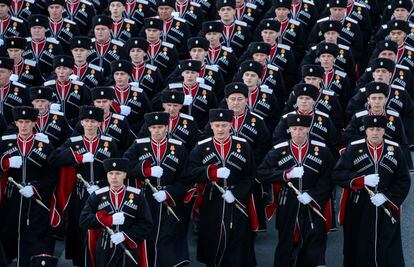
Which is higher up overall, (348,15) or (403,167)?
(348,15)

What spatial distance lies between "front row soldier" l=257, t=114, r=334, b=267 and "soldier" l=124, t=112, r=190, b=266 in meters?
1.10

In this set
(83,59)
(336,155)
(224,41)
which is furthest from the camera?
(224,41)

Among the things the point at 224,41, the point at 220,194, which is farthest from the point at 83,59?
the point at 220,194

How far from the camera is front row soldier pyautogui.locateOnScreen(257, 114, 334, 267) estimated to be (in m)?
17.2

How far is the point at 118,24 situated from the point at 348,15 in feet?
12.3

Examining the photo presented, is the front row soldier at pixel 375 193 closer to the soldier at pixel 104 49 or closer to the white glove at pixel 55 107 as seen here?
the white glove at pixel 55 107

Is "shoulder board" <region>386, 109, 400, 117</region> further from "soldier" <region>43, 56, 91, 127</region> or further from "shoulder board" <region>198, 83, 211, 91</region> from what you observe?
"soldier" <region>43, 56, 91, 127</region>

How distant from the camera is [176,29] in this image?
21891mm

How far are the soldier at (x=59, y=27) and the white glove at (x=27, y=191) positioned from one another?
4938mm

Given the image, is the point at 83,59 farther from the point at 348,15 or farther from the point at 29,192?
the point at 348,15

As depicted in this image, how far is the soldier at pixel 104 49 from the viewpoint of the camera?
69.0 feet

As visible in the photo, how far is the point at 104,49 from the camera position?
21125 mm

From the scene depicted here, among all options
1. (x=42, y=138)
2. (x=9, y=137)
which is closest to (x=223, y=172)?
(x=42, y=138)

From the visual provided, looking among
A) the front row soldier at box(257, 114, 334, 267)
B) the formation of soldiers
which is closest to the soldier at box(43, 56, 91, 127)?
the formation of soldiers
